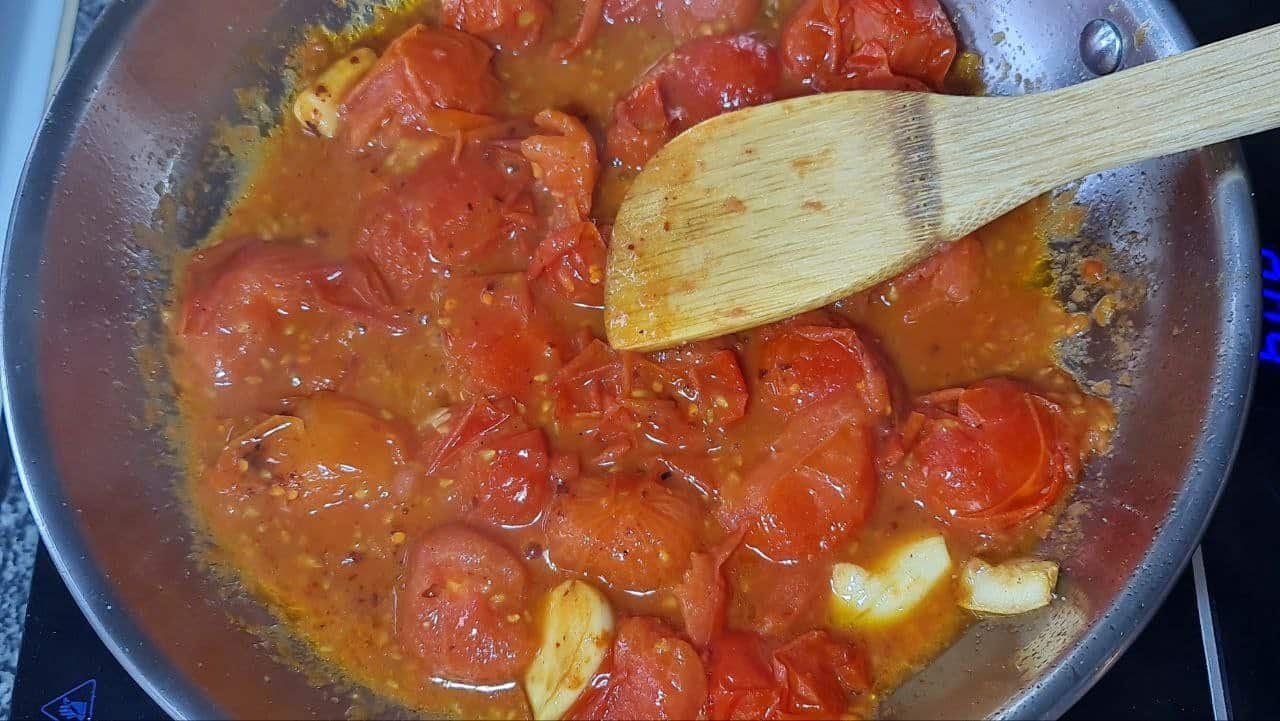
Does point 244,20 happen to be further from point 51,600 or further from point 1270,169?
point 1270,169

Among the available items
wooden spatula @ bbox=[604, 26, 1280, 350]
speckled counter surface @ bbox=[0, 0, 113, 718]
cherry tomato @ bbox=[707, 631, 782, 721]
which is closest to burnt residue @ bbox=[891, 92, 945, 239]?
wooden spatula @ bbox=[604, 26, 1280, 350]

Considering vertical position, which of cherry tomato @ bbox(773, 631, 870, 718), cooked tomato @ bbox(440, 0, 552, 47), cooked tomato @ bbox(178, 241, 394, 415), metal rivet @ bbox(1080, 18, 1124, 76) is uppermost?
cooked tomato @ bbox(440, 0, 552, 47)

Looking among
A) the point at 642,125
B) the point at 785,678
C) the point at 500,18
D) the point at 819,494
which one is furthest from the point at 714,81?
the point at 785,678

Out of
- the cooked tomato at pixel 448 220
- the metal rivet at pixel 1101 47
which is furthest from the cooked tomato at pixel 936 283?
the cooked tomato at pixel 448 220

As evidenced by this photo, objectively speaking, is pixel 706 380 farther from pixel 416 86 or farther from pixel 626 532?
pixel 416 86

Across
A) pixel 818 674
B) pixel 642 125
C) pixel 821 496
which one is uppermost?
pixel 642 125

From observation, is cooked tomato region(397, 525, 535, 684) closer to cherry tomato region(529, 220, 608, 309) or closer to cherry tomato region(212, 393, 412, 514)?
cherry tomato region(212, 393, 412, 514)

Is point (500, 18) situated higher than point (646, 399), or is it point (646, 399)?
point (500, 18)
